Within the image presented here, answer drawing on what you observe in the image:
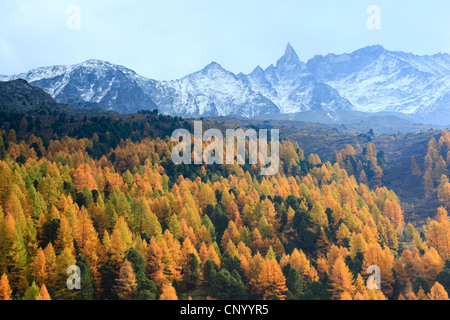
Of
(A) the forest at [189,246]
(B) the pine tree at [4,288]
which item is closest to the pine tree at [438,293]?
(A) the forest at [189,246]

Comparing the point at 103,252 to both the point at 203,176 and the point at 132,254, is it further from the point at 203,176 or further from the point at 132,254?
the point at 203,176

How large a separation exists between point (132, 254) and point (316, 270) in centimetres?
5285

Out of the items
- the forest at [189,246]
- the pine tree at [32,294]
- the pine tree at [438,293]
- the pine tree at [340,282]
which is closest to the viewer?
the pine tree at [32,294]

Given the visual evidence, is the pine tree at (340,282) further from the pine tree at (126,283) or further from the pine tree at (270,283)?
the pine tree at (126,283)

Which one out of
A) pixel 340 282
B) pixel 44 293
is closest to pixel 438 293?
pixel 340 282

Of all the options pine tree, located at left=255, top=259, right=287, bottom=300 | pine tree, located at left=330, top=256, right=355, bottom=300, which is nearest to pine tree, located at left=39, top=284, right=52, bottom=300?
pine tree, located at left=255, top=259, right=287, bottom=300

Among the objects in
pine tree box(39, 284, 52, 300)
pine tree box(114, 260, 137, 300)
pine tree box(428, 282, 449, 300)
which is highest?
pine tree box(39, 284, 52, 300)

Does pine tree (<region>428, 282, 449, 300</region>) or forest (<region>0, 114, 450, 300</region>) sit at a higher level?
forest (<region>0, 114, 450, 300</region>)

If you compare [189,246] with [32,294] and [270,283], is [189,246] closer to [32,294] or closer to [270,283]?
[270,283]

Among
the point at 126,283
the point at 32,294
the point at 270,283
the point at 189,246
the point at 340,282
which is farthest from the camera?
the point at 189,246

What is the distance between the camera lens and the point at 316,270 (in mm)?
114375

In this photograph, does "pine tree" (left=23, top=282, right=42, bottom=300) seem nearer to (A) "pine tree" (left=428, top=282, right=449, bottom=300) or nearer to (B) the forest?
(B) the forest

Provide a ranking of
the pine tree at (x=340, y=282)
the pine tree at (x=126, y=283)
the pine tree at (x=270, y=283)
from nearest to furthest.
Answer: the pine tree at (x=126, y=283), the pine tree at (x=270, y=283), the pine tree at (x=340, y=282)

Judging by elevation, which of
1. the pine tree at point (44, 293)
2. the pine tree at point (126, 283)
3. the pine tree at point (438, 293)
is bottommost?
the pine tree at point (438, 293)
